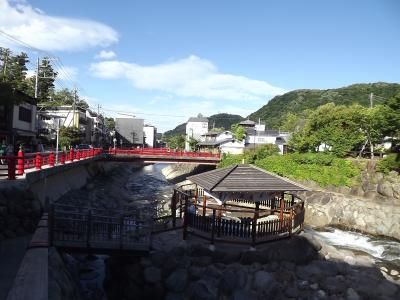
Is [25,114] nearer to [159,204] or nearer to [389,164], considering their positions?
[159,204]

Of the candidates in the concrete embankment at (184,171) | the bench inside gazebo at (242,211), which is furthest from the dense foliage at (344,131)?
the bench inside gazebo at (242,211)

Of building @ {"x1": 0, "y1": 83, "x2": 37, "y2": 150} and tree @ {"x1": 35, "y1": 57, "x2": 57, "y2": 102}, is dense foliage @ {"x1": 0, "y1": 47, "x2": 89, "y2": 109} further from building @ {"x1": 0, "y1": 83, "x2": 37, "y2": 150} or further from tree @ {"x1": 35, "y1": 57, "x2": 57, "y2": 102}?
building @ {"x1": 0, "y1": 83, "x2": 37, "y2": 150}

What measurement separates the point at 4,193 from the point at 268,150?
164 ft

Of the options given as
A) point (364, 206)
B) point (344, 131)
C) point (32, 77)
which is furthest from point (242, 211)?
point (32, 77)

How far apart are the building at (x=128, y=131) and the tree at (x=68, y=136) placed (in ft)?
153

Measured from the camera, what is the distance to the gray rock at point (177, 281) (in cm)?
1302

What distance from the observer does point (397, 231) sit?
28.4 m

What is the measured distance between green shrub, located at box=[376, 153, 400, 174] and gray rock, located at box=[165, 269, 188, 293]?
33.2 metres

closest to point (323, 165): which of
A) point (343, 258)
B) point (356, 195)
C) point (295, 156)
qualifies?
point (295, 156)

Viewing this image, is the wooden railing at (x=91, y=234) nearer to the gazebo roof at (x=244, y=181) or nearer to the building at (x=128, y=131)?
the gazebo roof at (x=244, y=181)

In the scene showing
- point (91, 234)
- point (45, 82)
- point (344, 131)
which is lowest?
point (91, 234)

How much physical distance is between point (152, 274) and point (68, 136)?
149 feet

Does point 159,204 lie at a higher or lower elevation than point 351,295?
lower

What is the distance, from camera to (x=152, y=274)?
523 inches
